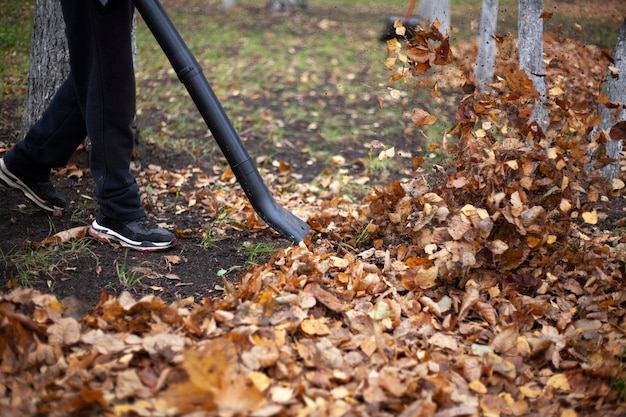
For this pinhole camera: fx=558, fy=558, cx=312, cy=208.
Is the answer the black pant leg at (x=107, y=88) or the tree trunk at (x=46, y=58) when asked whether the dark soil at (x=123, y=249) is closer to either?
the black pant leg at (x=107, y=88)

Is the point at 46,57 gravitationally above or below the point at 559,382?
above

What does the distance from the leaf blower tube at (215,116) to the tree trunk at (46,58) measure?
3.89ft

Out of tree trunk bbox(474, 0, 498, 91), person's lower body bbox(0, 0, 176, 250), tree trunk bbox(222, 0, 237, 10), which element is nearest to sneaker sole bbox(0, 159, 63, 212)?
person's lower body bbox(0, 0, 176, 250)

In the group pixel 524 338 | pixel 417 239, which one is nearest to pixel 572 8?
pixel 417 239

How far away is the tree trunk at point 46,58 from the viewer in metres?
3.41

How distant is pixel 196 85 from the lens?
104 inches

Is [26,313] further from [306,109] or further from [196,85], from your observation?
[306,109]

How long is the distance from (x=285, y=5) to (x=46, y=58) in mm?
7168

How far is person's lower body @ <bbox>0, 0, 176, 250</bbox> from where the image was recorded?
7.93 ft

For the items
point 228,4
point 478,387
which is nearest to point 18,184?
point 478,387

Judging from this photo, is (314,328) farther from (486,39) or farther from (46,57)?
(486,39)

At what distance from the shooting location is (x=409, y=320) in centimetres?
220

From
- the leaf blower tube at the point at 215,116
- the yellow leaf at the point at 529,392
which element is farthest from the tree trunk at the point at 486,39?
the yellow leaf at the point at 529,392

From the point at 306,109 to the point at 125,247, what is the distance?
2.94 m
